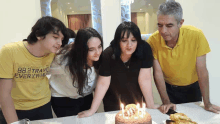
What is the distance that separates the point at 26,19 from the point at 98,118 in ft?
7.86

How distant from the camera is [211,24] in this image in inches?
106

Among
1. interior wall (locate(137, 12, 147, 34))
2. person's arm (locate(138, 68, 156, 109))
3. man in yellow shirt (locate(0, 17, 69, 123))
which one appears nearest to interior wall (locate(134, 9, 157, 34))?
interior wall (locate(137, 12, 147, 34))

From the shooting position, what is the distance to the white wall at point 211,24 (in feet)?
8.68

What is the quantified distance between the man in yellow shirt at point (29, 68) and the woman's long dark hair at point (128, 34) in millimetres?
491

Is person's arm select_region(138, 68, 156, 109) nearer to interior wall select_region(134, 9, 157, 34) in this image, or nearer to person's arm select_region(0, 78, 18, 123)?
person's arm select_region(0, 78, 18, 123)

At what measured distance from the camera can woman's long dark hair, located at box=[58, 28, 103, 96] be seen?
1.51 m

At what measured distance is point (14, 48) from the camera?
1.40 metres

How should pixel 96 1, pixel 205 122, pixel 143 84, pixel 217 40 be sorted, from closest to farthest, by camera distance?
pixel 205 122, pixel 143 84, pixel 217 40, pixel 96 1

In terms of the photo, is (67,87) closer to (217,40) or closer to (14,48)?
(14,48)

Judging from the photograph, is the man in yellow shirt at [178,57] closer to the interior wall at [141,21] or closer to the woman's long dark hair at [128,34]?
the woman's long dark hair at [128,34]

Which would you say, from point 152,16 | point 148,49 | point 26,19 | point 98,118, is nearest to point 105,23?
point 152,16

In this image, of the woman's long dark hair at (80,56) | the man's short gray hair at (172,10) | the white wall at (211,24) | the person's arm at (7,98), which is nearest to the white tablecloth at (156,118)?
the person's arm at (7,98)

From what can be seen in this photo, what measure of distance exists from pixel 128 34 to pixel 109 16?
1845 mm

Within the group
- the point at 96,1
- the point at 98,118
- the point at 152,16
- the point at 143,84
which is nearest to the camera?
the point at 98,118
